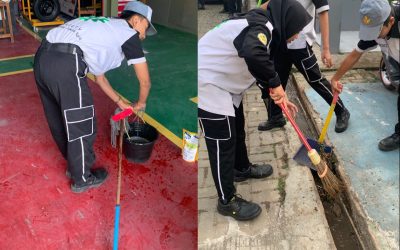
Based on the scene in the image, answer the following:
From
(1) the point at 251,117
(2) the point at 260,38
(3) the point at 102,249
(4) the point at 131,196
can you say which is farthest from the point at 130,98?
(2) the point at 260,38

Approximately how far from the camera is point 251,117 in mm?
1540

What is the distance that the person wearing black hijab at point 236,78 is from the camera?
3.69 feet

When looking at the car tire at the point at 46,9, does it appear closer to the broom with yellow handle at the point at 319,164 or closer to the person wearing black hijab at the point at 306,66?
the person wearing black hijab at the point at 306,66

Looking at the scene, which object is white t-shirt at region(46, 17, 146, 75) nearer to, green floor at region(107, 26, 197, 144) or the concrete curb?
the concrete curb

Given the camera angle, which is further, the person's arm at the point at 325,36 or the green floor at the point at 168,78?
the green floor at the point at 168,78

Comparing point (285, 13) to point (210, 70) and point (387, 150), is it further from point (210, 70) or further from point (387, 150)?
point (387, 150)

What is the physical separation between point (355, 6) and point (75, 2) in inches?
227

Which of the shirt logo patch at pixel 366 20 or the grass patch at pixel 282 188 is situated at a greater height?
the shirt logo patch at pixel 366 20

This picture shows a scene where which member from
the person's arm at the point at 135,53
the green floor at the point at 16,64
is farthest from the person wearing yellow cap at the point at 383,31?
the green floor at the point at 16,64

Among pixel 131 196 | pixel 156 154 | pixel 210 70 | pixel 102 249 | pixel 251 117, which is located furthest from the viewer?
pixel 156 154

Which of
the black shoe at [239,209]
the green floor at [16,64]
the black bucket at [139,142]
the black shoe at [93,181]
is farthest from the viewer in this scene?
the green floor at [16,64]

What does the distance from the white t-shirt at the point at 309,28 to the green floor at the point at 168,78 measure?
1.90m

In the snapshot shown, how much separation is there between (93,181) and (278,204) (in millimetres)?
1417

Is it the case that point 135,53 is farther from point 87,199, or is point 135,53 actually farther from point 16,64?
point 16,64
